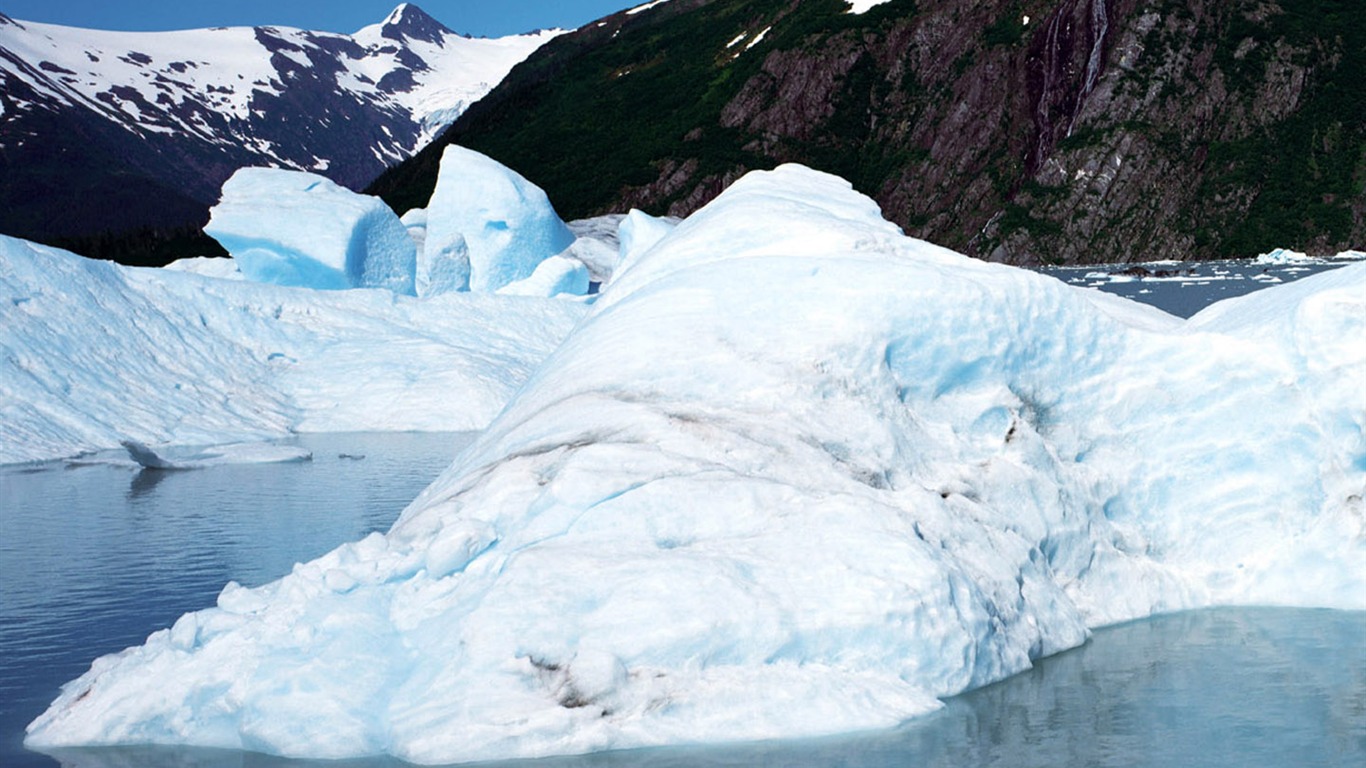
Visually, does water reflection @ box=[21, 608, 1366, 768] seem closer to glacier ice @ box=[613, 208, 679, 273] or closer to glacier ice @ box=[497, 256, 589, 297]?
glacier ice @ box=[613, 208, 679, 273]

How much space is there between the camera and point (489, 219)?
119ft

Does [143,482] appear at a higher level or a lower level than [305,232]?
lower

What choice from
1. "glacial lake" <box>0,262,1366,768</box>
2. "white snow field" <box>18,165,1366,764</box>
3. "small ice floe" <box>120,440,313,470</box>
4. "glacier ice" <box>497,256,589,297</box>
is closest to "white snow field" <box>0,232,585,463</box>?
"small ice floe" <box>120,440,313,470</box>

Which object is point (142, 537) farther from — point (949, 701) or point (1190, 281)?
point (1190, 281)

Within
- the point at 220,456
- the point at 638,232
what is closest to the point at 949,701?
the point at 220,456

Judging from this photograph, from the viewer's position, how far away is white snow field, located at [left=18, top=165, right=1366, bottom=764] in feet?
23.8

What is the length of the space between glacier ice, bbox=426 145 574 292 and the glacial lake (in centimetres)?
2026

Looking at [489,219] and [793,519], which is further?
[489,219]

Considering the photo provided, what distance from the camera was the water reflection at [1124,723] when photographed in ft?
22.4

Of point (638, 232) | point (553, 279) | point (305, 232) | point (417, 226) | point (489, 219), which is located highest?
point (417, 226)

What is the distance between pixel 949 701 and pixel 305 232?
85.9 ft

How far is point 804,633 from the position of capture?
7496 millimetres

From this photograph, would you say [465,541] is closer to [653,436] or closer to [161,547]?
[653,436]

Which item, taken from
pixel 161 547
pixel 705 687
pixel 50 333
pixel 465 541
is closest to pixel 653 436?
pixel 465 541
